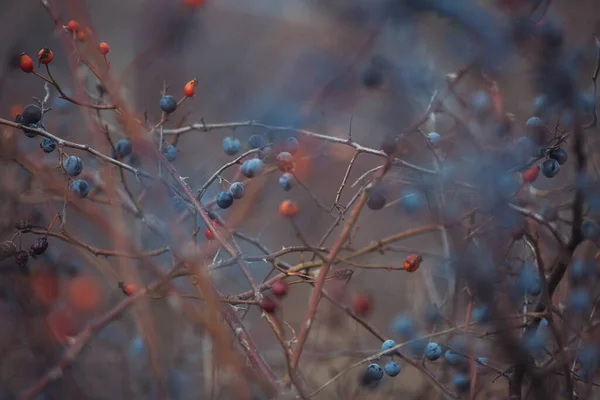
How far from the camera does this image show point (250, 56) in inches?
99.4

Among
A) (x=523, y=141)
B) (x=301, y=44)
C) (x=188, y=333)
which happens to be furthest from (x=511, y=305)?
(x=301, y=44)

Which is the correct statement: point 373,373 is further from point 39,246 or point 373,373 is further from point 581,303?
point 39,246

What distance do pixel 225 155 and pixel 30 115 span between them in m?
0.51

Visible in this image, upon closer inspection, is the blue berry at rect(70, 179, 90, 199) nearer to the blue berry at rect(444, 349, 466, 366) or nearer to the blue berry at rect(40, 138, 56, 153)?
the blue berry at rect(40, 138, 56, 153)

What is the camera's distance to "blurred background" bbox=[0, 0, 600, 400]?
77cm

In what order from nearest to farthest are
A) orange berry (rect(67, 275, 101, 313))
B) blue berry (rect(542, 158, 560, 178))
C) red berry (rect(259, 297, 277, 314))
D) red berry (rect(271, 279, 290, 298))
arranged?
red berry (rect(259, 297, 277, 314)) → red berry (rect(271, 279, 290, 298)) → blue berry (rect(542, 158, 560, 178)) → orange berry (rect(67, 275, 101, 313))

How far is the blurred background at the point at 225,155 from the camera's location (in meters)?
0.77

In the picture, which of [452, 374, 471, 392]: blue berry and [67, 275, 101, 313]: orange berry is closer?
[452, 374, 471, 392]: blue berry

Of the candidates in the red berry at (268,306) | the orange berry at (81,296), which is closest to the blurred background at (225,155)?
the orange berry at (81,296)

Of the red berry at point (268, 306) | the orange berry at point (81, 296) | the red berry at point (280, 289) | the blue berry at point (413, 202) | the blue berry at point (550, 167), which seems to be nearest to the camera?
the red berry at point (268, 306)

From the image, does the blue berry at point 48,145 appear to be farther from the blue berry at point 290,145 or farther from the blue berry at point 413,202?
the blue berry at point 413,202

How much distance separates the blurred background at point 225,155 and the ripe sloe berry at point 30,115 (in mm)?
47

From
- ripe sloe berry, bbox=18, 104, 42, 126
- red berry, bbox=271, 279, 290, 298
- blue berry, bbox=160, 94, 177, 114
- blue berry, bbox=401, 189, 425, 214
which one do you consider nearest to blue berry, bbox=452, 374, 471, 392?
blue berry, bbox=401, 189, 425, 214

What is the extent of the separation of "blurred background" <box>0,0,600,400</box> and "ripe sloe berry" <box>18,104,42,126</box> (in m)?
0.05
